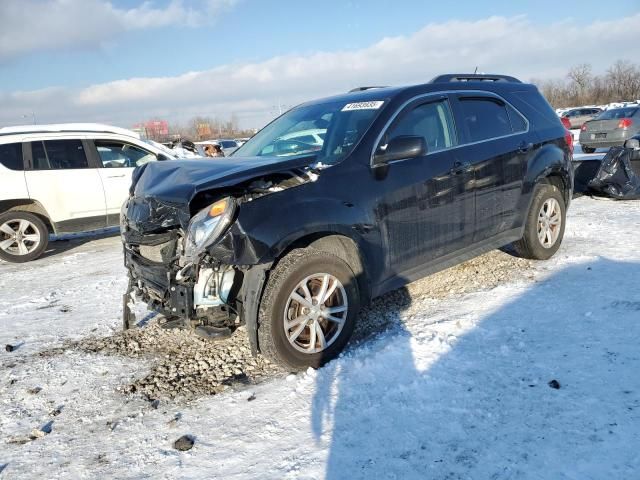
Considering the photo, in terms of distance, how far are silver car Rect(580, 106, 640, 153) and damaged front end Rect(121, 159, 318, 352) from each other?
51.6ft

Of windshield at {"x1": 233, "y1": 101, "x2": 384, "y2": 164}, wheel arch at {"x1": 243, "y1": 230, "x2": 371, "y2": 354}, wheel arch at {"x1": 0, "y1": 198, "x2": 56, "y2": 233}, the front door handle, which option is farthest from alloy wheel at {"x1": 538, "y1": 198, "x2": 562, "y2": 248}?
wheel arch at {"x1": 0, "y1": 198, "x2": 56, "y2": 233}

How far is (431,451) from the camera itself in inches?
94.2

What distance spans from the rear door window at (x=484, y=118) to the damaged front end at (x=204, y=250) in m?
1.78

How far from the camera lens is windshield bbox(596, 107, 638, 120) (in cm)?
1570

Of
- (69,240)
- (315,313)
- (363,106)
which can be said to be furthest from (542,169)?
(69,240)

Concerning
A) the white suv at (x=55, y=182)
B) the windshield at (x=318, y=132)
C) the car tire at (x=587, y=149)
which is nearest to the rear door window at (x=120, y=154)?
the white suv at (x=55, y=182)

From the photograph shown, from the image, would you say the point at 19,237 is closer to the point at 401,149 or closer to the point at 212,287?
the point at 212,287

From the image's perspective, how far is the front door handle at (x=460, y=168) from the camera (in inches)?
159

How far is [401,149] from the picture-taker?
348 cm

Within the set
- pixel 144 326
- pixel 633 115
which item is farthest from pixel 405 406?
pixel 633 115

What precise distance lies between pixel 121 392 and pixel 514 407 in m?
2.51

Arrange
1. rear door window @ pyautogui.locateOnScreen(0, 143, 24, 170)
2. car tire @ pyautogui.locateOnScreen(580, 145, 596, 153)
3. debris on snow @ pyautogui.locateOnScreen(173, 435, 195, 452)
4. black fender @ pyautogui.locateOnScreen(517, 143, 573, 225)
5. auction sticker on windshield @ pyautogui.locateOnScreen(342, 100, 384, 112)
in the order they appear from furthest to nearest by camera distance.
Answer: car tire @ pyautogui.locateOnScreen(580, 145, 596, 153) → rear door window @ pyautogui.locateOnScreen(0, 143, 24, 170) → black fender @ pyautogui.locateOnScreen(517, 143, 573, 225) → auction sticker on windshield @ pyautogui.locateOnScreen(342, 100, 384, 112) → debris on snow @ pyautogui.locateOnScreen(173, 435, 195, 452)

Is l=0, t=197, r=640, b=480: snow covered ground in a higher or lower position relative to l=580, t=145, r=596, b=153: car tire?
lower

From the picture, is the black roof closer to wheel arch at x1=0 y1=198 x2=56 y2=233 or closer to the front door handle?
the front door handle
